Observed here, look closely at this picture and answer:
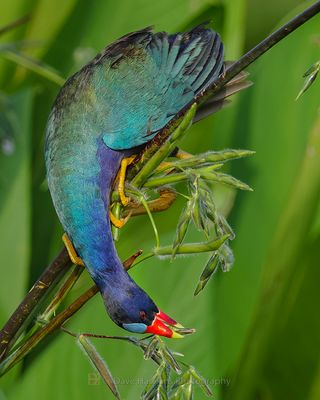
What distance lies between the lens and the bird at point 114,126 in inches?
52.4

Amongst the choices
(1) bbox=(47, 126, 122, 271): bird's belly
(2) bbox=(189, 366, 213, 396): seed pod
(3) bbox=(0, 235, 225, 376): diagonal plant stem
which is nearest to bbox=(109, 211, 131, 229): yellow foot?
(1) bbox=(47, 126, 122, 271): bird's belly

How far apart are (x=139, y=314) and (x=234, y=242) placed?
58cm

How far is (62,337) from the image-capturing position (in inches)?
65.2

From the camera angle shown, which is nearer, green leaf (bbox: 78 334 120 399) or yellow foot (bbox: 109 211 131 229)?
green leaf (bbox: 78 334 120 399)

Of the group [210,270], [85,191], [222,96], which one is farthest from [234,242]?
[210,270]

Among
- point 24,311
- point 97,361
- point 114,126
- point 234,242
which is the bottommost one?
point 234,242

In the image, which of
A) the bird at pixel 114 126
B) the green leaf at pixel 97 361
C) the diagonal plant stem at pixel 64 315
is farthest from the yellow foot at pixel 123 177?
the green leaf at pixel 97 361

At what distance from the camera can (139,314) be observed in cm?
130

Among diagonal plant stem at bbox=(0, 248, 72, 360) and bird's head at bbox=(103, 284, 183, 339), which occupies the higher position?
diagonal plant stem at bbox=(0, 248, 72, 360)

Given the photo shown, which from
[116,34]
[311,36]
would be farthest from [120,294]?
[116,34]

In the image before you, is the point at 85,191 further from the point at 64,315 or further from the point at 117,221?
the point at 64,315

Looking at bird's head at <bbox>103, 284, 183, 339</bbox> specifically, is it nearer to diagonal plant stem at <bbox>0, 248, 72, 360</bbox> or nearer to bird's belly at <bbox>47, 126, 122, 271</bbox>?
bird's belly at <bbox>47, 126, 122, 271</bbox>

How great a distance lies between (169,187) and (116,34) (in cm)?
121

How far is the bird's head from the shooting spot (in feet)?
4.22
